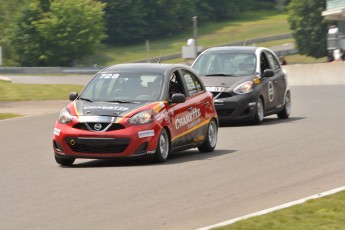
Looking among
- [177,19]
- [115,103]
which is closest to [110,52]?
[177,19]

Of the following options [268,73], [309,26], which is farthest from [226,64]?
[309,26]

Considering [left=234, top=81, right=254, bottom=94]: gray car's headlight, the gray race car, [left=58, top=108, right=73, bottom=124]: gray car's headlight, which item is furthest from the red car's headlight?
[left=234, top=81, right=254, bottom=94]: gray car's headlight

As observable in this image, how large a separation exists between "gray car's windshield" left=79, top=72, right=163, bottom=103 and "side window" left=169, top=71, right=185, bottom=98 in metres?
0.27

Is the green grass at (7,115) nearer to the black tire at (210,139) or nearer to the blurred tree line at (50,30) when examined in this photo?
the black tire at (210,139)

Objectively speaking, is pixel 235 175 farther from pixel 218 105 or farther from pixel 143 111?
pixel 218 105

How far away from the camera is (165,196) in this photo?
11211mm

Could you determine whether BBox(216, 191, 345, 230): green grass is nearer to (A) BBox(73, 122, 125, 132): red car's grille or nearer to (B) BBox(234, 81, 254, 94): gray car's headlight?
(A) BBox(73, 122, 125, 132): red car's grille

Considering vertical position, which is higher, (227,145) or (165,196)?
(165,196)

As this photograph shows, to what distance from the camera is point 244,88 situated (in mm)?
21047

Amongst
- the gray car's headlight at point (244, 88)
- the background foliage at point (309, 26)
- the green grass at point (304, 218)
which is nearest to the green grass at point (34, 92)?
the gray car's headlight at point (244, 88)

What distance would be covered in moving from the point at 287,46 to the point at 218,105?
112789 millimetres

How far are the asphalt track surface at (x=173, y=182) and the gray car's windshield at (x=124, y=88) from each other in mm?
897

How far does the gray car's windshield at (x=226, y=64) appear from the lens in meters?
21.7

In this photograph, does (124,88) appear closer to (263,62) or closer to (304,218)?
(304,218)
